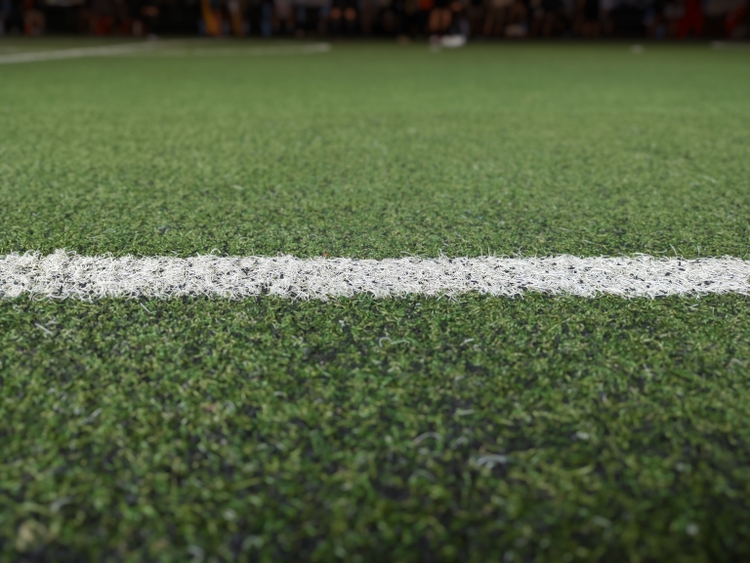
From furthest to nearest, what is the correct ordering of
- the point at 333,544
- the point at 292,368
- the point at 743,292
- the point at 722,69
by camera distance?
the point at 722,69, the point at 743,292, the point at 292,368, the point at 333,544

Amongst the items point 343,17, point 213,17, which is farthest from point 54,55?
point 343,17

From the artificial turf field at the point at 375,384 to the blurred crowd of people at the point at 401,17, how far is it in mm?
10445

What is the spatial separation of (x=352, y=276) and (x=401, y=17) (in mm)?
11508

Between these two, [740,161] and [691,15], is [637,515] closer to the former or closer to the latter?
[740,161]

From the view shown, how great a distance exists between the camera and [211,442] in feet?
2.30

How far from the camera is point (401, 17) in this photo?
1130cm

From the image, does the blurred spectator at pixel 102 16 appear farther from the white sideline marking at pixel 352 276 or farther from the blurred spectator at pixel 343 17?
the white sideline marking at pixel 352 276

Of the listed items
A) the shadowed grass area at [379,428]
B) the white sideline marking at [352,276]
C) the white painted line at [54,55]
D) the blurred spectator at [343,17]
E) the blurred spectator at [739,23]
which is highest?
the blurred spectator at [343,17]

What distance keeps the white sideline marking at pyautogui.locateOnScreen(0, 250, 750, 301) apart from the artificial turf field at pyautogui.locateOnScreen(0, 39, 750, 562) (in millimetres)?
38

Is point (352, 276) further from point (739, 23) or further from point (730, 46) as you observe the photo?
point (739, 23)

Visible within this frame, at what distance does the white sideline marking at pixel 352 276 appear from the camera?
1.03 meters

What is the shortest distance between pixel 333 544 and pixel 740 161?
1.94 m

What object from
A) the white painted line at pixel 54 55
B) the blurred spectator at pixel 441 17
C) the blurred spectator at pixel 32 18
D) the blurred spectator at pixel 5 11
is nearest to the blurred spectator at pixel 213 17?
the blurred spectator at pixel 32 18

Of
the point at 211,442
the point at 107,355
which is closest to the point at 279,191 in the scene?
the point at 107,355
